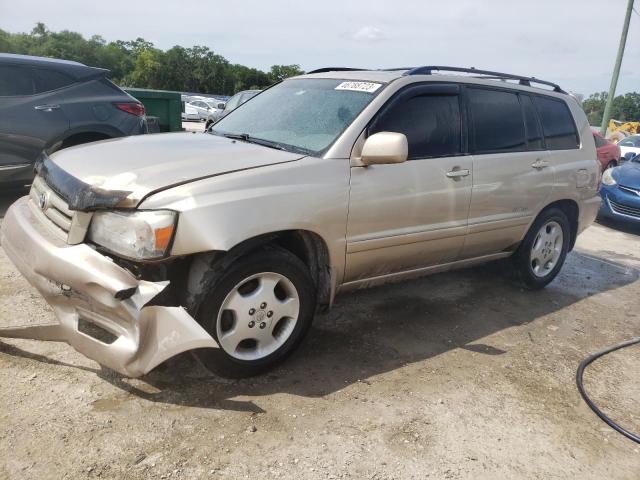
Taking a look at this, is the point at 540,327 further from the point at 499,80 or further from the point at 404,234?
the point at 499,80

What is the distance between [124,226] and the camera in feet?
8.29

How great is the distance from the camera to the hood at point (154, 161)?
8.64 ft

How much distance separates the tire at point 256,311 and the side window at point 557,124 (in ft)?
9.25

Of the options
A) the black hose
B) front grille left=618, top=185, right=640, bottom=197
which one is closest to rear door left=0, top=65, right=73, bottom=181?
the black hose

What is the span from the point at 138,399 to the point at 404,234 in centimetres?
187

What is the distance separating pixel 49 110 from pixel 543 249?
5361 mm

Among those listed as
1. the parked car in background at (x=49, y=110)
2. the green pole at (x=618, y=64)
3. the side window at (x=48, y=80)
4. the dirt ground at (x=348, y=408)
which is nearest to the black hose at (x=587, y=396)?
the dirt ground at (x=348, y=408)

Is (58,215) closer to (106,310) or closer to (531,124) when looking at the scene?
(106,310)

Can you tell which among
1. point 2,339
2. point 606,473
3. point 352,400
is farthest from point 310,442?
point 2,339

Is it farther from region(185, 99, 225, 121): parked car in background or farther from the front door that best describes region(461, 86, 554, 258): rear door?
region(185, 99, 225, 121): parked car in background

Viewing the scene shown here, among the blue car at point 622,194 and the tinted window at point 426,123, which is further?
the blue car at point 622,194

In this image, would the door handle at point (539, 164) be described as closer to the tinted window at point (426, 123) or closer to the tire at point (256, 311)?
the tinted window at point (426, 123)

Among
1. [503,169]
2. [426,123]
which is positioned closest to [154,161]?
[426,123]

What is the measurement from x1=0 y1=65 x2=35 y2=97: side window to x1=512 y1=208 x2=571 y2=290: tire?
541 centimetres
